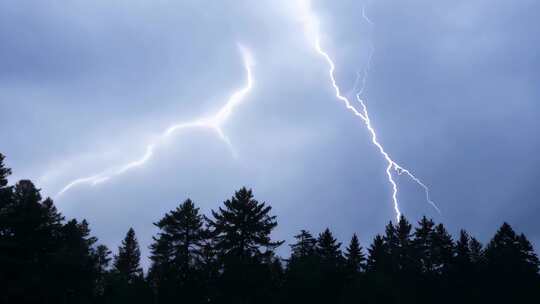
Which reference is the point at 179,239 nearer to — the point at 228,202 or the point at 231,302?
the point at 228,202

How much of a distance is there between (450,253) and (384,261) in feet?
25.0

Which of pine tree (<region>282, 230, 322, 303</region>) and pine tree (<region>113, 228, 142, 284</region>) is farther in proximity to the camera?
pine tree (<region>113, 228, 142, 284</region>)

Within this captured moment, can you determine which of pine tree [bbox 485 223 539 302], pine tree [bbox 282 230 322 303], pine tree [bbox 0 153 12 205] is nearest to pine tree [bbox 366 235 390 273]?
pine tree [bbox 485 223 539 302]

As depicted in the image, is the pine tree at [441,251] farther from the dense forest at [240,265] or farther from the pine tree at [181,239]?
the pine tree at [181,239]

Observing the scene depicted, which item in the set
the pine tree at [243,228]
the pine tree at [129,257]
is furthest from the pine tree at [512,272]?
the pine tree at [129,257]

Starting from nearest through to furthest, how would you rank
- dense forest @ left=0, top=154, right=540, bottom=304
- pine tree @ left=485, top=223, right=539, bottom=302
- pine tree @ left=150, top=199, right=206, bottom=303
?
dense forest @ left=0, top=154, right=540, bottom=304 < pine tree @ left=150, top=199, right=206, bottom=303 < pine tree @ left=485, top=223, right=539, bottom=302

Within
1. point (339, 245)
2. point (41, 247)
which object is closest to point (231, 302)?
point (41, 247)

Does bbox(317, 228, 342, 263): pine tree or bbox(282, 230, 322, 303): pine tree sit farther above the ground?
bbox(317, 228, 342, 263): pine tree

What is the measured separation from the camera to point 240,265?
29859mm

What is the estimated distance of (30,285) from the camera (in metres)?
20.3

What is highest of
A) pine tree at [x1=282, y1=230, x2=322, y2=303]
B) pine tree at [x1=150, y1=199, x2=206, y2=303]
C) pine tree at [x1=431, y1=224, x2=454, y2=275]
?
pine tree at [x1=431, y1=224, x2=454, y2=275]

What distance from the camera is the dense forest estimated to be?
891 inches

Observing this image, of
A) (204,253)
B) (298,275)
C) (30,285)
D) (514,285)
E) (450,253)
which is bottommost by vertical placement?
(30,285)

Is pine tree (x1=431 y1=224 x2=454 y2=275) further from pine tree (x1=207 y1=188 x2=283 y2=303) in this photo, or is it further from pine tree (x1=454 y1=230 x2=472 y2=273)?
pine tree (x1=207 y1=188 x2=283 y2=303)
